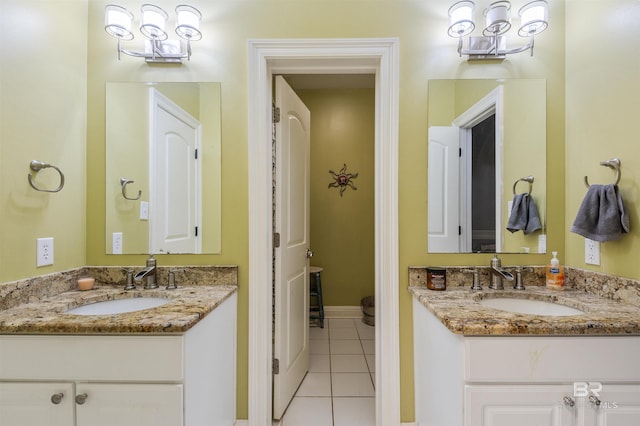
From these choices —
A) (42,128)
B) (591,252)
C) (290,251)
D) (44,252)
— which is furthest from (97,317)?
(591,252)

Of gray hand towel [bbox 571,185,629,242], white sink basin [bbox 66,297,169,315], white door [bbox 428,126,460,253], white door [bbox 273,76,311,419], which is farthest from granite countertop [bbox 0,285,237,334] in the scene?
gray hand towel [bbox 571,185,629,242]

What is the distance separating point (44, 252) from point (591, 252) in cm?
245

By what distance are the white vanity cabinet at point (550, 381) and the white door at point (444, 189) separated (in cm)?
62

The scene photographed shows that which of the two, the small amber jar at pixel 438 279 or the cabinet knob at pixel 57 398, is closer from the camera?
the cabinet knob at pixel 57 398

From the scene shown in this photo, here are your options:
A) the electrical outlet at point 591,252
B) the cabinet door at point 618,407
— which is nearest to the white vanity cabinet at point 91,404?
the cabinet door at point 618,407

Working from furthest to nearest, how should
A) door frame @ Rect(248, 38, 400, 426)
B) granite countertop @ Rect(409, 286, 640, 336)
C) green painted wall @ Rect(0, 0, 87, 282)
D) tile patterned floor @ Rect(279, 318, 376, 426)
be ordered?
tile patterned floor @ Rect(279, 318, 376, 426)
door frame @ Rect(248, 38, 400, 426)
green painted wall @ Rect(0, 0, 87, 282)
granite countertop @ Rect(409, 286, 640, 336)

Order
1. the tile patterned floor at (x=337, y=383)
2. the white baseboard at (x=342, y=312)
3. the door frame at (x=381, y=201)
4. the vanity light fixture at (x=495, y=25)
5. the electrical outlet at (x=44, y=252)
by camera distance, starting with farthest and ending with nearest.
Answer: the white baseboard at (x=342, y=312) → the tile patterned floor at (x=337, y=383) → the door frame at (x=381, y=201) → the vanity light fixture at (x=495, y=25) → the electrical outlet at (x=44, y=252)

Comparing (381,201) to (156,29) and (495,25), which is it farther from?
(156,29)

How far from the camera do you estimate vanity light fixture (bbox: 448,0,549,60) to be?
1371 mm

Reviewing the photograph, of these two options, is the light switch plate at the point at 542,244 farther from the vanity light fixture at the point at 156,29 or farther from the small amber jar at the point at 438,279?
the vanity light fixture at the point at 156,29

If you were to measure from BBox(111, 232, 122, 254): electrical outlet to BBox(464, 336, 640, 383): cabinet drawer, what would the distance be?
166 centimetres

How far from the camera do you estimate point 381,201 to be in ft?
5.03

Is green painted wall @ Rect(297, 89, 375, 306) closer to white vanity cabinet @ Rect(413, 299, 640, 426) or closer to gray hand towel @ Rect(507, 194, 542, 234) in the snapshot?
gray hand towel @ Rect(507, 194, 542, 234)

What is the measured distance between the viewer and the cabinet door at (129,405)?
962mm
